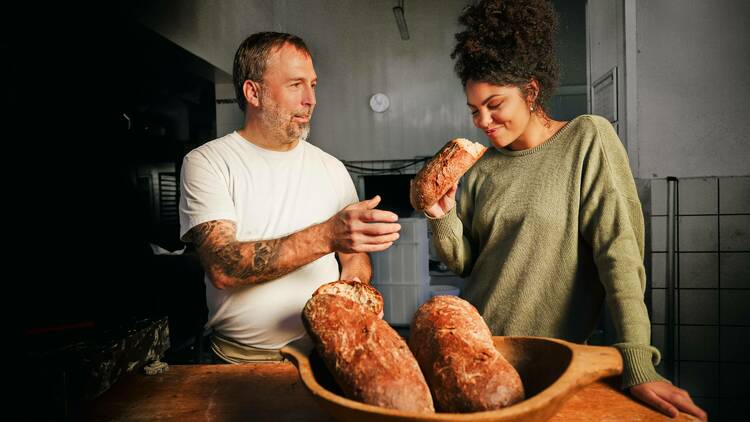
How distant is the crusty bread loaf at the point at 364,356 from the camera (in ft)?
2.08

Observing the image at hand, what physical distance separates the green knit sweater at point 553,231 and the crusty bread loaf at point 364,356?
0.57 m

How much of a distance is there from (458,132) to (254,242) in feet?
16.2

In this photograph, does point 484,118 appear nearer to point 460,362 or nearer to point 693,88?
point 460,362

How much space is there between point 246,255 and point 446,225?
22.0 inches

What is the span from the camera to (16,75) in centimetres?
188

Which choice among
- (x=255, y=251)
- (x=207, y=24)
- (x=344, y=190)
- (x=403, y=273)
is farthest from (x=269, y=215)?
(x=207, y=24)

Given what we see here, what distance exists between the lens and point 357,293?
0.91 metres

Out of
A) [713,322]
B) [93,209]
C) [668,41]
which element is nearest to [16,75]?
[93,209]

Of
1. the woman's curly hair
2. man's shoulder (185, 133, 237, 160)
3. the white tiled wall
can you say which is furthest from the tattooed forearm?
the white tiled wall

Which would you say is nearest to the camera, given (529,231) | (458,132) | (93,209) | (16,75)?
(529,231)

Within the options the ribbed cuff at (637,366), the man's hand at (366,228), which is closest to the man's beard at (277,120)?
the man's hand at (366,228)

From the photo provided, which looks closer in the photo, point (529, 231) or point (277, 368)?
point (277, 368)

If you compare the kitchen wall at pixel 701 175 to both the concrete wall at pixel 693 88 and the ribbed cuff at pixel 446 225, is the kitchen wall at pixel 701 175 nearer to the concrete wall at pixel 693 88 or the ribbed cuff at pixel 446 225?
the concrete wall at pixel 693 88

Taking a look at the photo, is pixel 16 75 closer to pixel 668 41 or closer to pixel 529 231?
pixel 529 231
